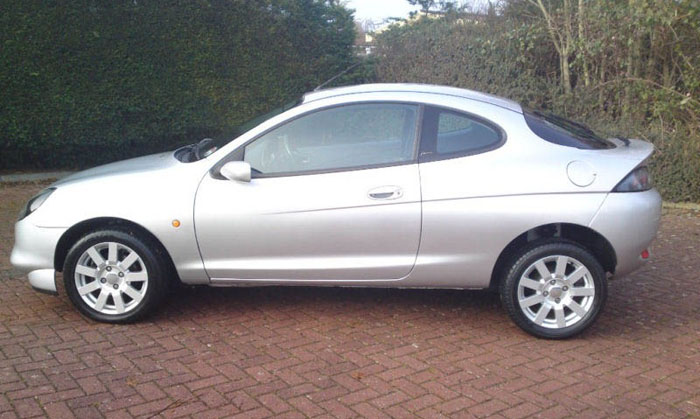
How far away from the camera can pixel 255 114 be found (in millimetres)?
12531

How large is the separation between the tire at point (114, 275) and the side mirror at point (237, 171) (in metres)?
0.72

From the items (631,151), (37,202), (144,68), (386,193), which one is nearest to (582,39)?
(631,151)

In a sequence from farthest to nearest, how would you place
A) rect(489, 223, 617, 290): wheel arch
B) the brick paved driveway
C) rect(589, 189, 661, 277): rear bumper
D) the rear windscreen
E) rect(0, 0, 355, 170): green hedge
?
rect(0, 0, 355, 170): green hedge → the rear windscreen → rect(489, 223, 617, 290): wheel arch → rect(589, 189, 661, 277): rear bumper → the brick paved driveway

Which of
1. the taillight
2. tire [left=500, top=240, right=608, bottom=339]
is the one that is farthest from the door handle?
the taillight

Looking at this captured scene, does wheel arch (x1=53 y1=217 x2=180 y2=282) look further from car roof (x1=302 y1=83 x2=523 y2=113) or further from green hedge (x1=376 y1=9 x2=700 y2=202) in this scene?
green hedge (x1=376 y1=9 x2=700 y2=202)

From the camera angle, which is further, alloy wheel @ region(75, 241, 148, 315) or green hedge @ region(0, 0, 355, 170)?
green hedge @ region(0, 0, 355, 170)

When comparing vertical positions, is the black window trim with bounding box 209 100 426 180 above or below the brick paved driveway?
above

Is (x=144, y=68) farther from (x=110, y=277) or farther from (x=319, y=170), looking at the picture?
(x=319, y=170)

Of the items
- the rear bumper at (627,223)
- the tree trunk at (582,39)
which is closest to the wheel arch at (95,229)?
the rear bumper at (627,223)

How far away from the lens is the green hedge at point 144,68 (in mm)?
10695

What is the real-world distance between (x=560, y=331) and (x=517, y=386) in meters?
0.87

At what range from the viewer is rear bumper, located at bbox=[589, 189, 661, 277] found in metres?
5.02

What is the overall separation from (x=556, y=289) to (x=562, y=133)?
1.12 metres

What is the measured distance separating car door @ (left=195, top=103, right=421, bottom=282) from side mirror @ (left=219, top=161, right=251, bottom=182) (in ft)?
0.16
